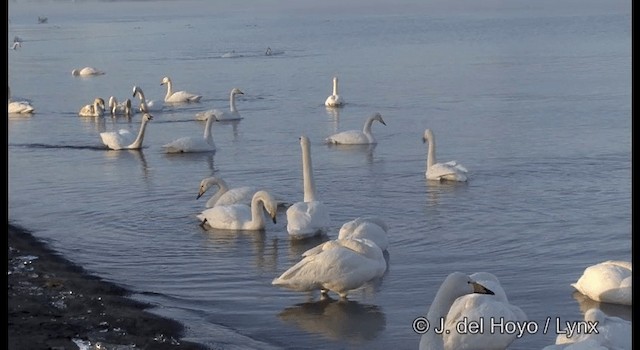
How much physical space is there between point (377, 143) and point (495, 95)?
5.46 metres

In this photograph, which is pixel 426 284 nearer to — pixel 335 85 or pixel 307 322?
pixel 307 322

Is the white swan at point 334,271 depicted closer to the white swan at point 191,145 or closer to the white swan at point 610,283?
the white swan at point 610,283

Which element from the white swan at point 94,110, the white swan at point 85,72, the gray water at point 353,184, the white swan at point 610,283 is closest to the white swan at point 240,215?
the gray water at point 353,184

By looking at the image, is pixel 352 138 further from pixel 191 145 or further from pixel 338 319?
pixel 338 319

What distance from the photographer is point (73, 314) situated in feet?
25.2

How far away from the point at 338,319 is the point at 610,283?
5.78ft

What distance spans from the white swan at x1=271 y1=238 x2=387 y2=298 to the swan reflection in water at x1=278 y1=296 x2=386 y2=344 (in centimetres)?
12

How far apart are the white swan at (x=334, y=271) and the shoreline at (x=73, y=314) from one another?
84cm

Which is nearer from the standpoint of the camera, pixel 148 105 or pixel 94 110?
pixel 94 110

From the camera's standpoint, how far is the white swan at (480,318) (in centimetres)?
625

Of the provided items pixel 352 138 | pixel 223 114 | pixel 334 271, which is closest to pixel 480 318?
pixel 334 271

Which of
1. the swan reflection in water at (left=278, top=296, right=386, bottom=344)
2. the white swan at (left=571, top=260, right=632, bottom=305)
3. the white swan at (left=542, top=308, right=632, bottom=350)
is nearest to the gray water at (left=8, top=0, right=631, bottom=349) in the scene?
the swan reflection in water at (left=278, top=296, right=386, bottom=344)

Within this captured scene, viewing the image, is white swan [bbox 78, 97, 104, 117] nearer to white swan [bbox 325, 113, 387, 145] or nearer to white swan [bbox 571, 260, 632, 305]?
white swan [bbox 325, 113, 387, 145]

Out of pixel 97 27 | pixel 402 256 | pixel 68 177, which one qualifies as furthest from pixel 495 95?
pixel 97 27
